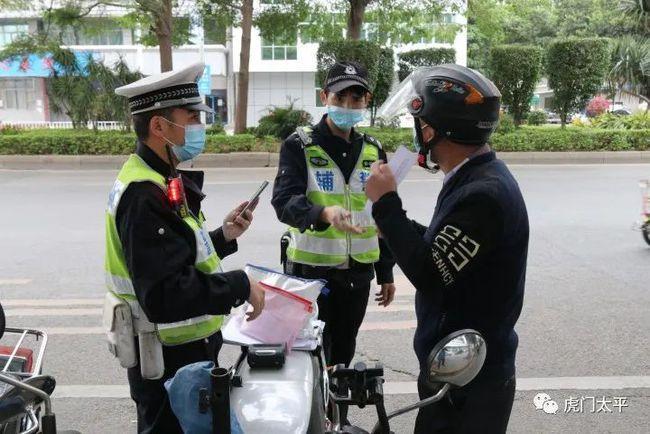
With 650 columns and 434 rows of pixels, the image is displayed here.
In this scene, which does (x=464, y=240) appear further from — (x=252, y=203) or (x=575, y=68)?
(x=575, y=68)

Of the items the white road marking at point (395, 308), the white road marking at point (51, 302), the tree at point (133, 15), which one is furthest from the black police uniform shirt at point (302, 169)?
the tree at point (133, 15)

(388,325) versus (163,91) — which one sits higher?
(163,91)

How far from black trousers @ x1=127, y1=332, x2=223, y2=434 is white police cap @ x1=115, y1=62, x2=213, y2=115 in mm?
810

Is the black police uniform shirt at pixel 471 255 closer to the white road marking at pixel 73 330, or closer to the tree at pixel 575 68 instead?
the white road marking at pixel 73 330

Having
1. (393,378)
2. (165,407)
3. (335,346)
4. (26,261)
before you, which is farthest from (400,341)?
(26,261)

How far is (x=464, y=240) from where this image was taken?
5.88ft

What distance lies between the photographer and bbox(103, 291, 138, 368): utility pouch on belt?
6.72 ft

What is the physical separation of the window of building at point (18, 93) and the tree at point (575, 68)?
3206 cm

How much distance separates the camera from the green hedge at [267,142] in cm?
1506

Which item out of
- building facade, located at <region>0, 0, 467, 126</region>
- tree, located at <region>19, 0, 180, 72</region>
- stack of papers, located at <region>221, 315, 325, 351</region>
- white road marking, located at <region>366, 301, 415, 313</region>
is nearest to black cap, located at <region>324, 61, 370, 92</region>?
stack of papers, located at <region>221, 315, 325, 351</region>

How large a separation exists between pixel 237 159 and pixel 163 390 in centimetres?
1260

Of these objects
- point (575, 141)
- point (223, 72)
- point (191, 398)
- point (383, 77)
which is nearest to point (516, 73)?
point (575, 141)

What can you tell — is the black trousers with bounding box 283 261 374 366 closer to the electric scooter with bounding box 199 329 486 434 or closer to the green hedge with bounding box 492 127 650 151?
the electric scooter with bounding box 199 329 486 434

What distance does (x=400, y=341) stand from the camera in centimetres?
468
